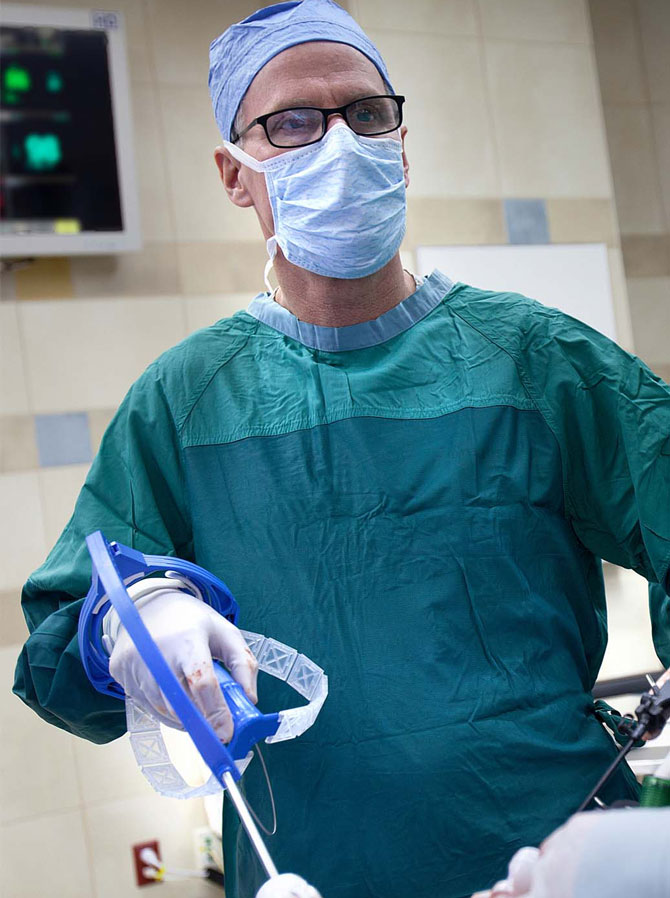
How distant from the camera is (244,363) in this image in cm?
125

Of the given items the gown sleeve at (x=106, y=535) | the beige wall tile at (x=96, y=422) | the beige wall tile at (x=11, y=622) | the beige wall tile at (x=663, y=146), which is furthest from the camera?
the beige wall tile at (x=663, y=146)

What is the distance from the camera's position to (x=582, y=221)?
10.3 feet

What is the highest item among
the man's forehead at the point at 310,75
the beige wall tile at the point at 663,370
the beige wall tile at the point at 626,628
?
the man's forehead at the point at 310,75

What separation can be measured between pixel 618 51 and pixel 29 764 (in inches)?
124

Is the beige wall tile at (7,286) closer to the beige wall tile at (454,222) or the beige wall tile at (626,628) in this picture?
the beige wall tile at (454,222)

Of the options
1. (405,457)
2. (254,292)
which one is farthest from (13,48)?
(405,457)

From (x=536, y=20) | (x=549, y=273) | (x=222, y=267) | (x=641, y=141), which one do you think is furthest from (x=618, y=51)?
(x=222, y=267)

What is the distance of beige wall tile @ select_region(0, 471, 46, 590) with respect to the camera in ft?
9.16

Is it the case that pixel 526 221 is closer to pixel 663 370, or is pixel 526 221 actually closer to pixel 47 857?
pixel 663 370

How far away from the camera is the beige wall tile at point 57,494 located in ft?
9.29

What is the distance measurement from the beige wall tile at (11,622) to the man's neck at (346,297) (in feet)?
5.85

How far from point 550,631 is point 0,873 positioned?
2.18 m

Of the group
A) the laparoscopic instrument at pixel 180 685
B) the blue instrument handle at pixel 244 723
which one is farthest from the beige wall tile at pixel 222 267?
the blue instrument handle at pixel 244 723

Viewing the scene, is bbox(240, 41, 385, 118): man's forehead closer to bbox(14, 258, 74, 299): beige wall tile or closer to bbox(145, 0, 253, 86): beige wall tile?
bbox(14, 258, 74, 299): beige wall tile
